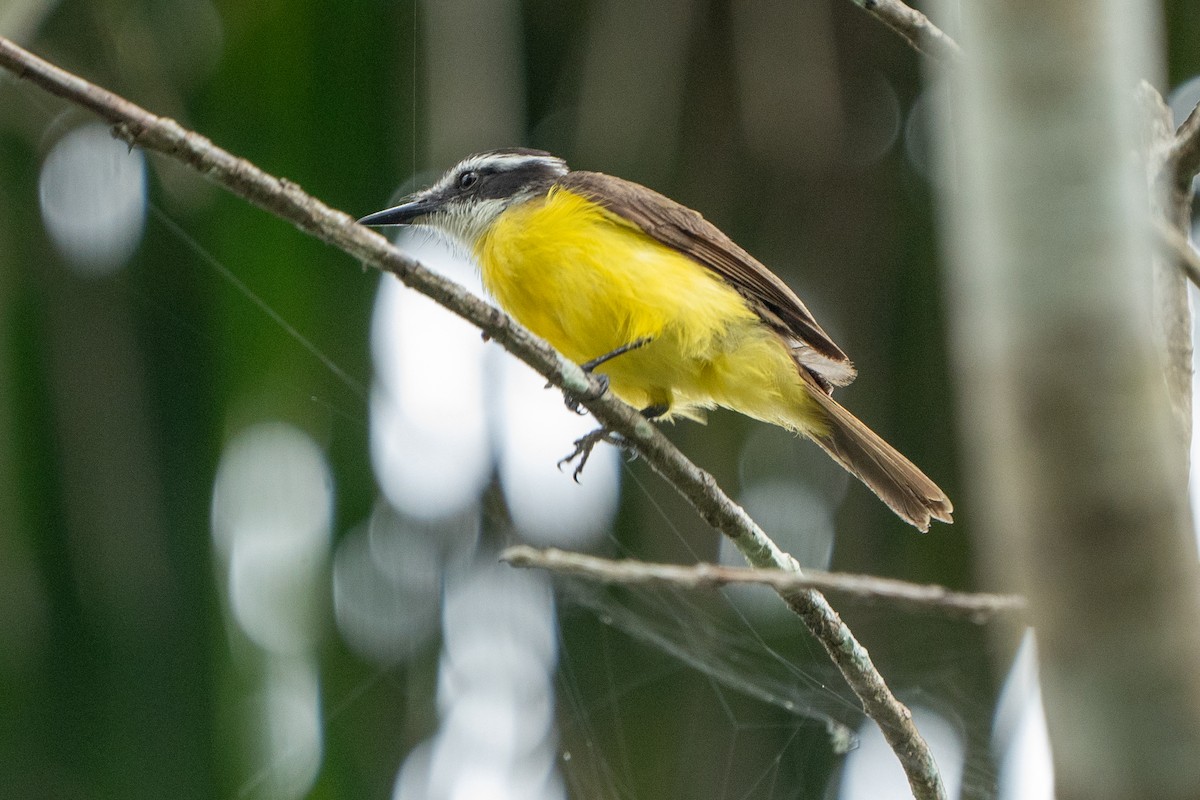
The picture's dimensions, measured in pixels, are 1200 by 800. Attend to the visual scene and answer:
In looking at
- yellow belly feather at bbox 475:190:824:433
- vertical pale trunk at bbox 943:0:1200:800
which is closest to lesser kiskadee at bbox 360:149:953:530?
yellow belly feather at bbox 475:190:824:433

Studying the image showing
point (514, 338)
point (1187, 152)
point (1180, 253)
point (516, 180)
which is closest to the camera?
point (1180, 253)

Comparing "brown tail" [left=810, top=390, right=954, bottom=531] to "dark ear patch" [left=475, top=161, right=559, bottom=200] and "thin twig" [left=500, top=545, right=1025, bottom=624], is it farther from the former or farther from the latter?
"thin twig" [left=500, top=545, right=1025, bottom=624]

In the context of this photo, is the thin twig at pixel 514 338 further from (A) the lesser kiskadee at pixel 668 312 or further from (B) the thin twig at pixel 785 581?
(A) the lesser kiskadee at pixel 668 312

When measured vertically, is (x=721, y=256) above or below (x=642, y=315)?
above

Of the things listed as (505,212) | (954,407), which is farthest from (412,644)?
(954,407)

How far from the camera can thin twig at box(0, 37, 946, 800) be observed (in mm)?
1920

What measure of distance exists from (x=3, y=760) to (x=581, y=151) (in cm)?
223

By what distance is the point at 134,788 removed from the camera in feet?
8.34

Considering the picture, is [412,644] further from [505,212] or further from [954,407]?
[954,407]

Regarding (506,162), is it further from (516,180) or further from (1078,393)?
(1078,393)

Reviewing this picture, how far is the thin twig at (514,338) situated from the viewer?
6.30 ft

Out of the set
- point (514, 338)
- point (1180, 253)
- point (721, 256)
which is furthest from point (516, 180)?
point (1180, 253)

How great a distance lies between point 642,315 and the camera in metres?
3.39

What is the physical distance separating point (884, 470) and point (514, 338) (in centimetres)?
137
